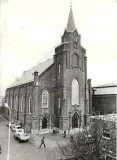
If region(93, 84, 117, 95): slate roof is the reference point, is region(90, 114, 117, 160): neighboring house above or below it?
below

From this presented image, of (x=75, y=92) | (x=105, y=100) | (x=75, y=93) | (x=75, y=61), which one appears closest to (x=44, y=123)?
(x=75, y=93)

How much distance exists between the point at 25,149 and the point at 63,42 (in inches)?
842

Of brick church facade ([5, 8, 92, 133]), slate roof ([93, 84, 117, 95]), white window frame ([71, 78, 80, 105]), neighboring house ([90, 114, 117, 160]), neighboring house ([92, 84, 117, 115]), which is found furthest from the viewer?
slate roof ([93, 84, 117, 95])

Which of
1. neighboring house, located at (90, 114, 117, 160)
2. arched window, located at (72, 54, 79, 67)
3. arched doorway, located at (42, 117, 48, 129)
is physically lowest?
arched doorway, located at (42, 117, 48, 129)

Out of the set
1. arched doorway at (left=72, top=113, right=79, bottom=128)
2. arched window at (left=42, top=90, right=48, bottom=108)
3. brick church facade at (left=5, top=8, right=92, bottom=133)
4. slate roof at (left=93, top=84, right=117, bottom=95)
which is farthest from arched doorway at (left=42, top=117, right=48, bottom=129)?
slate roof at (left=93, top=84, right=117, bottom=95)

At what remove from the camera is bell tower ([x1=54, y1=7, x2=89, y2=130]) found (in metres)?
31.5

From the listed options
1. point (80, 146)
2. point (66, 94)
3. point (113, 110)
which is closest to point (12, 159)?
point (80, 146)

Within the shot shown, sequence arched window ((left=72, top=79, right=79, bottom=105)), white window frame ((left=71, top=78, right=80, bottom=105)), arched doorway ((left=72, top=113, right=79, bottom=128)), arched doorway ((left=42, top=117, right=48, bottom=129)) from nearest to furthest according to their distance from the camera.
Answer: arched doorway ((left=42, top=117, right=48, bottom=129)), arched doorway ((left=72, top=113, right=79, bottom=128)), white window frame ((left=71, top=78, right=80, bottom=105)), arched window ((left=72, top=79, right=79, bottom=105))

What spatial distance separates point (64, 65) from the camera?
3184 centimetres

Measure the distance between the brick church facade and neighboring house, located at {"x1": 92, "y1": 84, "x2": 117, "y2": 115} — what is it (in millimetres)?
9097

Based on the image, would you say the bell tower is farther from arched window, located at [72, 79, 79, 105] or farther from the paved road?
the paved road

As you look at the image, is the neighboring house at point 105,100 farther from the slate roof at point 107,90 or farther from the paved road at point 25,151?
the paved road at point 25,151

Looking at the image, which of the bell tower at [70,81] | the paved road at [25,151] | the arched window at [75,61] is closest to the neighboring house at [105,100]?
the bell tower at [70,81]

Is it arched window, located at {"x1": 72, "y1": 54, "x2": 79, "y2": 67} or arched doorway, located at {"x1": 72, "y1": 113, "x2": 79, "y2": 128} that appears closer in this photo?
arched doorway, located at {"x1": 72, "y1": 113, "x2": 79, "y2": 128}
